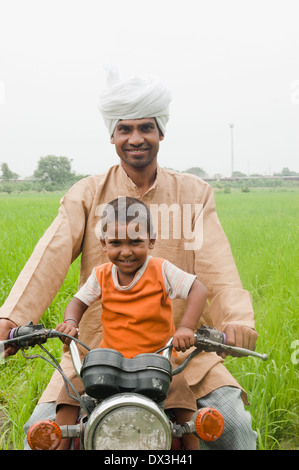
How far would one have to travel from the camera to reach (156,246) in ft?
7.01

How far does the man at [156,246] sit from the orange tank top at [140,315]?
0.23 meters

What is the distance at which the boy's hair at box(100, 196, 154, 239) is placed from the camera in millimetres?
1581

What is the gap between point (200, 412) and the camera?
4.46ft

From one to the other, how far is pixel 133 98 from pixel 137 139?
0.15 meters

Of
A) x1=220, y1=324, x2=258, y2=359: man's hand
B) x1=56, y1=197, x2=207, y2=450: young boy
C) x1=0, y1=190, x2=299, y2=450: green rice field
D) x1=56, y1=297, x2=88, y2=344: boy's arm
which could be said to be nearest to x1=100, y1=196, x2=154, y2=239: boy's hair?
x1=56, y1=197, x2=207, y2=450: young boy

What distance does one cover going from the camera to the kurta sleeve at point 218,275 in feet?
6.25

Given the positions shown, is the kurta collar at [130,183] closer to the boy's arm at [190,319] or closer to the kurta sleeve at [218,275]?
the kurta sleeve at [218,275]

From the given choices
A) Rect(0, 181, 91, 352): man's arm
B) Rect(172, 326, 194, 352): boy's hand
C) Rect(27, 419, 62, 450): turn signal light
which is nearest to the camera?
Rect(27, 419, 62, 450): turn signal light

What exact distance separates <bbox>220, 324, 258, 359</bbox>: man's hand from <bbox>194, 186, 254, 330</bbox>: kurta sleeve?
15cm

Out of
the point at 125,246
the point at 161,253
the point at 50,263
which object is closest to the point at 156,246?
the point at 161,253

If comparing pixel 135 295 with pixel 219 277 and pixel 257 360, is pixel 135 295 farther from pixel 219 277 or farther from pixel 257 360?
pixel 257 360

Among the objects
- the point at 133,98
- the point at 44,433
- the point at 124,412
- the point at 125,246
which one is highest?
the point at 133,98

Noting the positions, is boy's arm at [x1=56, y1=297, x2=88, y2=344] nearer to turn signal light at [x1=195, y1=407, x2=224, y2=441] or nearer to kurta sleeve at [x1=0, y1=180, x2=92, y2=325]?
kurta sleeve at [x1=0, y1=180, x2=92, y2=325]
